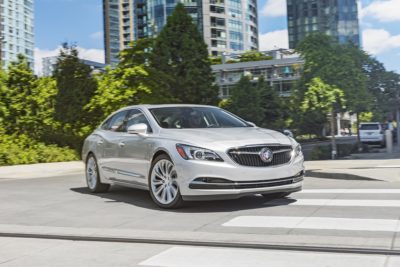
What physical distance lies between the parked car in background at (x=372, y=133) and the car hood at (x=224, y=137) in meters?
29.7

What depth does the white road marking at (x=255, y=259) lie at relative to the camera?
407 cm

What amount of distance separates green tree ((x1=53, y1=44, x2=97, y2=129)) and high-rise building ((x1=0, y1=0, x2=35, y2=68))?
11240 cm

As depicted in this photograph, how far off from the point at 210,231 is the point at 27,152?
15672mm

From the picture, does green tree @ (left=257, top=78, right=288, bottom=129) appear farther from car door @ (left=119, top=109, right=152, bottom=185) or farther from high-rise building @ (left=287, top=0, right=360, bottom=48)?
high-rise building @ (left=287, top=0, right=360, bottom=48)

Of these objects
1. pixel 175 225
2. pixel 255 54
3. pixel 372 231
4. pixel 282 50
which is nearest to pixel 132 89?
pixel 175 225

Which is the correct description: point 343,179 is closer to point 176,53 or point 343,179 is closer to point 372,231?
point 372,231

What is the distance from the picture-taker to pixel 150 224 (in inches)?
243

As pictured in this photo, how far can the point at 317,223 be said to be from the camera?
575cm

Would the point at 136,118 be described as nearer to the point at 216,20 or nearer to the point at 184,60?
the point at 184,60

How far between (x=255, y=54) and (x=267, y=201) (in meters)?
95.9

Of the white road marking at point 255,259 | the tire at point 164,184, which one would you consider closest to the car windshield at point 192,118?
the tire at point 164,184

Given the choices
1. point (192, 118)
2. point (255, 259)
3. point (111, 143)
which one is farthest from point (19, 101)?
point (255, 259)

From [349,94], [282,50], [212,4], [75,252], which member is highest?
[212,4]

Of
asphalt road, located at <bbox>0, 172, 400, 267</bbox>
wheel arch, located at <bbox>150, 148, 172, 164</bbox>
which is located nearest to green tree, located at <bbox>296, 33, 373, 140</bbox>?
asphalt road, located at <bbox>0, 172, 400, 267</bbox>
